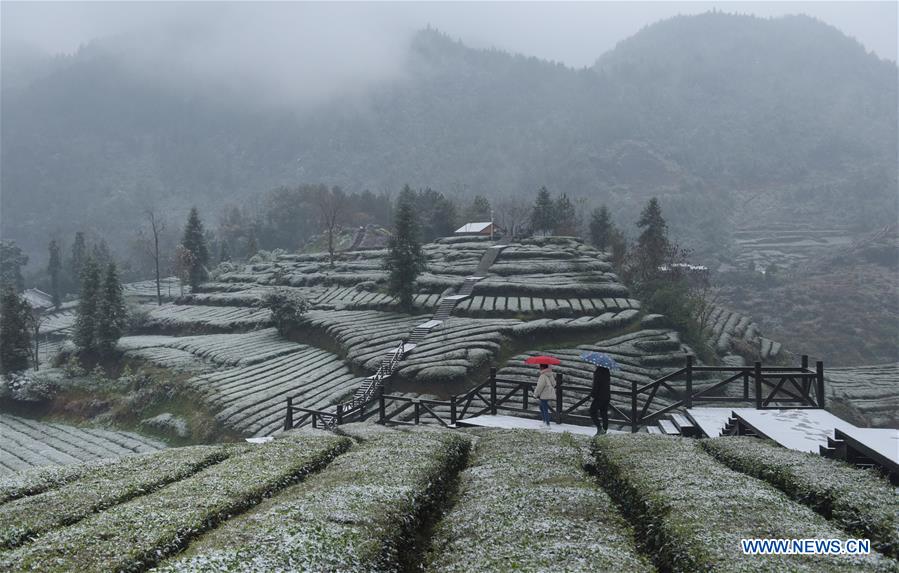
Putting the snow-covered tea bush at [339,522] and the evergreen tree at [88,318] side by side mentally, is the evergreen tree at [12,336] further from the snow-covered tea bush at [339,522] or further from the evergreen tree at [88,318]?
the snow-covered tea bush at [339,522]

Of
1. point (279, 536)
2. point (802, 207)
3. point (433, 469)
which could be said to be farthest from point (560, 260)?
point (802, 207)

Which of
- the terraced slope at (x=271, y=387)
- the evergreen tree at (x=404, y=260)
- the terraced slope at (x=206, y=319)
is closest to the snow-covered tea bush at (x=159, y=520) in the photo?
the terraced slope at (x=271, y=387)

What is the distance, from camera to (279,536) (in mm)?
8094

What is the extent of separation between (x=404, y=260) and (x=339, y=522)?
47438mm

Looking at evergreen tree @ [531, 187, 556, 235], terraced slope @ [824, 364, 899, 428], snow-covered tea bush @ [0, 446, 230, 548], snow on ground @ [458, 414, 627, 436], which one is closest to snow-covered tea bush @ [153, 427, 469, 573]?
snow-covered tea bush @ [0, 446, 230, 548]

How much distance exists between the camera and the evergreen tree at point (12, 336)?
5462 centimetres

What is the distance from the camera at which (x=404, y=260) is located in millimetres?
55656

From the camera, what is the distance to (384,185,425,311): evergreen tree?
183 ft

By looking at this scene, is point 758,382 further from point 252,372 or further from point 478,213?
point 478,213

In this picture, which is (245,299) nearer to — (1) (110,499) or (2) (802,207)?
(1) (110,499)

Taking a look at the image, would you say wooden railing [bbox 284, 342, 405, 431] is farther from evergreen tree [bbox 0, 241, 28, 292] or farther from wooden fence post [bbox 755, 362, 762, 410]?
evergreen tree [bbox 0, 241, 28, 292]

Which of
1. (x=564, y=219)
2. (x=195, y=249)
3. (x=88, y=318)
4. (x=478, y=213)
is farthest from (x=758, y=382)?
(x=478, y=213)

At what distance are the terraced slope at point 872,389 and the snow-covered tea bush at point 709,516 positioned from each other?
4475cm

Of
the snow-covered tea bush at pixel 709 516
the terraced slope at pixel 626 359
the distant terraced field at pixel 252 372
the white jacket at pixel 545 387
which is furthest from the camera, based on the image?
the terraced slope at pixel 626 359
